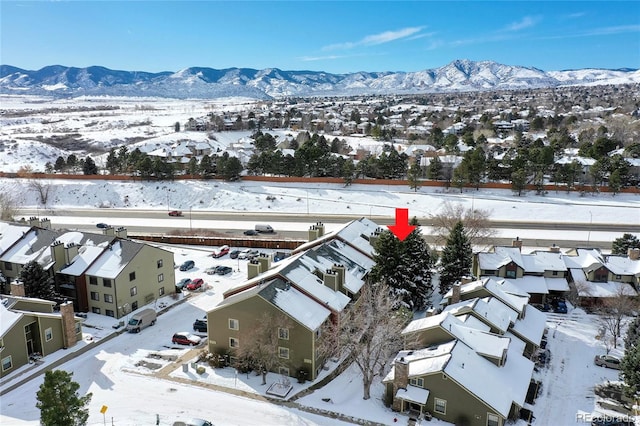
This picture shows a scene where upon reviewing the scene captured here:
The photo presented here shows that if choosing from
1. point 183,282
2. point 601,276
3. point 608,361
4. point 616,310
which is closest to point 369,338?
point 608,361

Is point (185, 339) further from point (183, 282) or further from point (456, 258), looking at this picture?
point (456, 258)

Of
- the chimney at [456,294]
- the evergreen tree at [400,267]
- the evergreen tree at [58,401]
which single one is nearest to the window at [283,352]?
the evergreen tree at [400,267]

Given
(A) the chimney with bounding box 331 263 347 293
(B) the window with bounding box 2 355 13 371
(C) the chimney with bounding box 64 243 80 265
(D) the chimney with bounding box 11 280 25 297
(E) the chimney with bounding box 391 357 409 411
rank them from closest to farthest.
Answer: (E) the chimney with bounding box 391 357 409 411 → (B) the window with bounding box 2 355 13 371 → (D) the chimney with bounding box 11 280 25 297 → (A) the chimney with bounding box 331 263 347 293 → (C) the chimney with bounding box 64 243 80 265

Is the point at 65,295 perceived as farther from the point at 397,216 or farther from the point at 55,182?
the point at 55,182

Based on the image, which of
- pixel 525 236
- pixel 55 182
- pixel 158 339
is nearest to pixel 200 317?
pixel 158 339

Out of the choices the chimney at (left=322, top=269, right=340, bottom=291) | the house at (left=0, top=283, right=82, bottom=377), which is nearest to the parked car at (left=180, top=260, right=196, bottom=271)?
the house at (left=0, top=283, right=82, bottom=377)

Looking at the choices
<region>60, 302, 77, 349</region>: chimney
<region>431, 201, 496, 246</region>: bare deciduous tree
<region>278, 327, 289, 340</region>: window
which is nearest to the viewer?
<region>278, 327, 289, 340</region>: window

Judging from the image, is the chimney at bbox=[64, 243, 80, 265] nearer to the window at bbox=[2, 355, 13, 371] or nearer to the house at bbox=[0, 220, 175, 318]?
the house at bbox=[0, 220, 175, 318]
